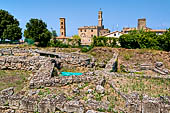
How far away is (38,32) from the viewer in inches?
1748

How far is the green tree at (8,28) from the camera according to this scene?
45.3 metres

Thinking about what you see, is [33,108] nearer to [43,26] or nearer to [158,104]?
[158,104]

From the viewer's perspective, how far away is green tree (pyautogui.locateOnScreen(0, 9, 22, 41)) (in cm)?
4534

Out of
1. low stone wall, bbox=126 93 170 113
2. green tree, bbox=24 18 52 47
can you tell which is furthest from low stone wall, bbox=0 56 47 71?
green tree, bbox=24 18 52 47

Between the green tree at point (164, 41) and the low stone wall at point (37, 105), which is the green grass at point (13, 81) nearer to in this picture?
the low stone wall at point (37, 105)

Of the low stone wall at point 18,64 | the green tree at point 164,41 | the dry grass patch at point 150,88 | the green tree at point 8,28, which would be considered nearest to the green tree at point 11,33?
the green tree at point 8,28

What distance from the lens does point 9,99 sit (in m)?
8.03

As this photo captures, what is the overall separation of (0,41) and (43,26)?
13.7 meters

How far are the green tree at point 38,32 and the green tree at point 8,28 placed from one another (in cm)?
263

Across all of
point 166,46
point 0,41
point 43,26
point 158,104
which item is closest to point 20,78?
point 158,104

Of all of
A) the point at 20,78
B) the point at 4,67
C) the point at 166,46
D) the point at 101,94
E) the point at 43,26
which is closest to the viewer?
the point at 101,94

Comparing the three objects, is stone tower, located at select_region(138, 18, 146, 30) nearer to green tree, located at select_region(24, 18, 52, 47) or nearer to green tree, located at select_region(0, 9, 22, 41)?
green tree, located at select_region(24, 18, 52, 47)

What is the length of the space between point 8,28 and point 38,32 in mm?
8307

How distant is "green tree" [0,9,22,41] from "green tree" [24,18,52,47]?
2634 millimetres
